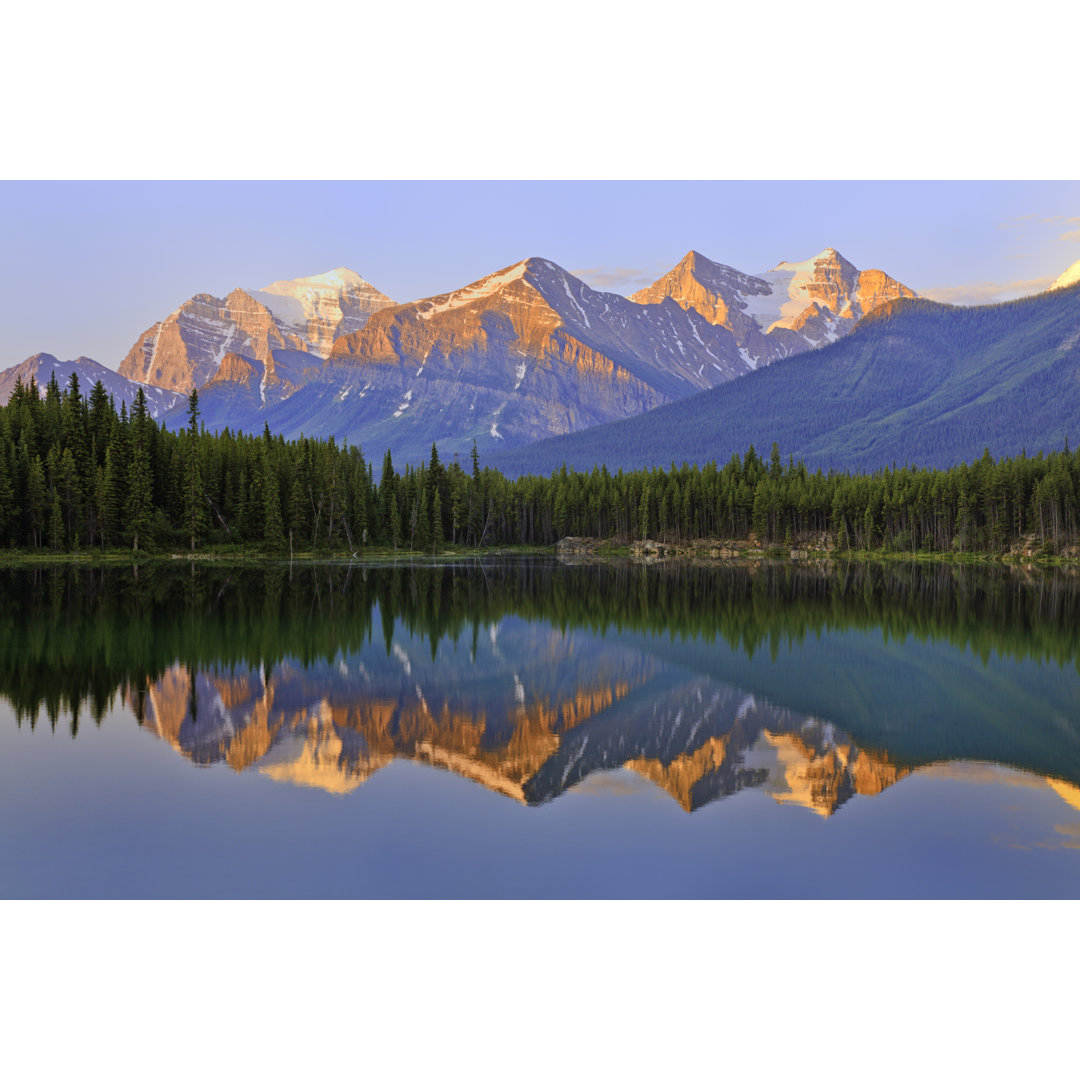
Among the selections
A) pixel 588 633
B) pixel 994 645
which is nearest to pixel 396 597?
pixel 588 633

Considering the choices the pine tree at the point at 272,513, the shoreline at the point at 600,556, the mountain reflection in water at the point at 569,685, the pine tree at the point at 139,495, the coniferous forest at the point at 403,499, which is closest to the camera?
the mountain reflection in water at the point at 569,685

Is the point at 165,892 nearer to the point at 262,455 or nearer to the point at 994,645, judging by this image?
the point at 994,645

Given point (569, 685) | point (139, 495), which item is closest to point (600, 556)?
point (139, 495)

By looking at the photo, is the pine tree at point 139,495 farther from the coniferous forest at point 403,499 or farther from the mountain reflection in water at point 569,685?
the mountain reflection in water at point 569,685

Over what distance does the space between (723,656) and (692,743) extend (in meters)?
12.8

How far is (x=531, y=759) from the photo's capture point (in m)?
21.2

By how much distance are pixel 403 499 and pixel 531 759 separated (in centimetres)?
12419

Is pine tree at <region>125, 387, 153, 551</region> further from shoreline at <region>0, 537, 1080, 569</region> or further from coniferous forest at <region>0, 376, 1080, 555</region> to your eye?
shoreline at <region>0, 537, 1080, 569</region>

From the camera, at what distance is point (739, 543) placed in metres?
161

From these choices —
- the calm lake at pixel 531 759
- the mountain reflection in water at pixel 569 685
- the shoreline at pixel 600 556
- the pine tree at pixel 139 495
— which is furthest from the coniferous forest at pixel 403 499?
the calm lake at pixel 531 759

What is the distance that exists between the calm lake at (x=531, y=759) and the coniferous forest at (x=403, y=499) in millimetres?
61697

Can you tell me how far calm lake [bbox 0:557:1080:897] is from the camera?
1509cm

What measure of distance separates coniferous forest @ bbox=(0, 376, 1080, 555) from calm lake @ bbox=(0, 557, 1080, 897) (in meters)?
61.7

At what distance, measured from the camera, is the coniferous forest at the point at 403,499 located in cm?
10069
